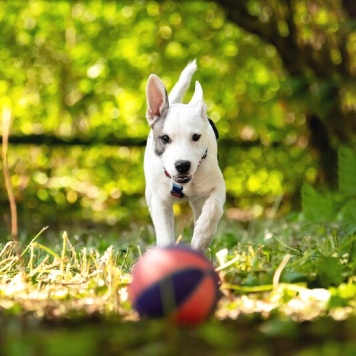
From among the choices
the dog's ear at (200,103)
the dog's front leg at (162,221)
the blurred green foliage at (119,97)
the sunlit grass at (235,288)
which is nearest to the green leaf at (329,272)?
the sunlit grass at (235,288)

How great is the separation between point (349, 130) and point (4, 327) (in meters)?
7.04

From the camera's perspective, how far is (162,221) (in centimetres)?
521

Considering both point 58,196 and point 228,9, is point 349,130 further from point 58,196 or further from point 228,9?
point 58,196

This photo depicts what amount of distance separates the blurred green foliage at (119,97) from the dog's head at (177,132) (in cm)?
495

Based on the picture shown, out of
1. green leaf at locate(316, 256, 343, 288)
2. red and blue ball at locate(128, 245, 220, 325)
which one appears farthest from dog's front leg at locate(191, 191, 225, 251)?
red and blue ball at locate(128, 245, 220, 325)

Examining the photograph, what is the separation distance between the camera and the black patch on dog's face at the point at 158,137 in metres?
5.08

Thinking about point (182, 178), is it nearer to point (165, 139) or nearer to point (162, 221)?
point (165, 139)

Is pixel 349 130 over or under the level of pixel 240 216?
over

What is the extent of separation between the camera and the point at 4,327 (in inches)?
127

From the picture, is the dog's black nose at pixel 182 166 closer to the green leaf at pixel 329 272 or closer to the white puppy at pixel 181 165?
the white puppy at pixel 181 165

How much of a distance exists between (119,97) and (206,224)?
5770 millimetres

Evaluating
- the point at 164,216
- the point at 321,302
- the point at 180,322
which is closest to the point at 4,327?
the point at 180,322

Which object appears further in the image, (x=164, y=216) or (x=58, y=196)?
(x=58, y=196)

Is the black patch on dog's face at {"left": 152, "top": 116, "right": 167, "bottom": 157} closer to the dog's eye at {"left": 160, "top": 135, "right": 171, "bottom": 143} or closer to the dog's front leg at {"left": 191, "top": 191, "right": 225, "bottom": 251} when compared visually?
the dog's eye at {"left": 160, "top": 135, "right": 171, "bottom": 143}
